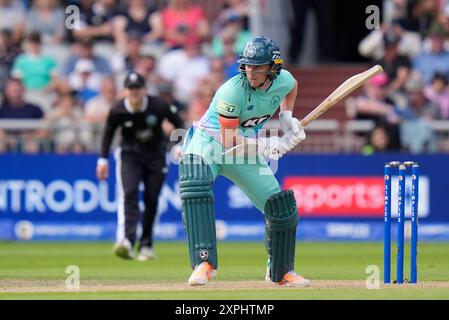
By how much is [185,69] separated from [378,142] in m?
3.60

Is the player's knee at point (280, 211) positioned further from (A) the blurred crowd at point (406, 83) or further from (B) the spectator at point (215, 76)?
(B) the spectator at point (215, 76)

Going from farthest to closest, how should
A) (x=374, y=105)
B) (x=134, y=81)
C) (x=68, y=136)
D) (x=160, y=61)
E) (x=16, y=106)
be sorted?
1. (x=160, y=61)
2. (x=374, y=105)
3. (x=16, y=106)
4. (x=68, y=136)
5. (x=134, y=81)

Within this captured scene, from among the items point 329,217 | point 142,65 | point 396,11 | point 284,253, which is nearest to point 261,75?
point 284,253

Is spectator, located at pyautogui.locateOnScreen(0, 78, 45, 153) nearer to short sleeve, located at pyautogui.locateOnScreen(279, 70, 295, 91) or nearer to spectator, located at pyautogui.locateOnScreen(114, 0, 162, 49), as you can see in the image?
spectator, located at pyautogui.locateOnScreen(114, 0, 162, 49)

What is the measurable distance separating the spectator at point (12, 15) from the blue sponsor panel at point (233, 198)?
3.49m

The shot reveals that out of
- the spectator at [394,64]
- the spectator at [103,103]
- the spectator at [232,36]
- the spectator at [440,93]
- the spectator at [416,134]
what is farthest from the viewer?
the spectator at [232,36]

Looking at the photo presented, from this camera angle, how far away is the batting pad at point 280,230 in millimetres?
10086

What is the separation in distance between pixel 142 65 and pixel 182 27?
1365mm

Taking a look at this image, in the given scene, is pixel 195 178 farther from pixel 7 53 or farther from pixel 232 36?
pixel 7 53

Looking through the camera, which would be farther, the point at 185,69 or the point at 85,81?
the point at 185,69

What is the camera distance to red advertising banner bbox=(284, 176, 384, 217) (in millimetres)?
17438

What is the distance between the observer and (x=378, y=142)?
17766 millimetres

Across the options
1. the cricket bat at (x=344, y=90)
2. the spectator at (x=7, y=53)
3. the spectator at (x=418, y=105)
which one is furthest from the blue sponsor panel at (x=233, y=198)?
the cricket bat at (x=344, y=90)

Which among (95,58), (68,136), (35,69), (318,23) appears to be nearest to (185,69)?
(95,58)
